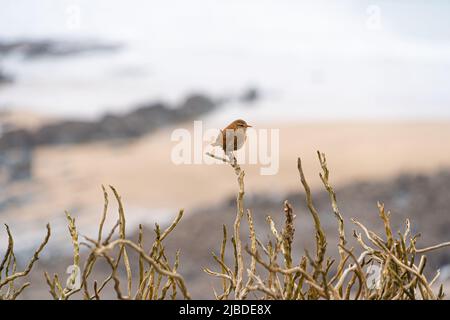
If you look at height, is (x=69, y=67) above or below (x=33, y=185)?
above

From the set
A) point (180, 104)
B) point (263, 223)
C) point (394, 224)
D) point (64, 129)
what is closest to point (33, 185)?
point (64, 129)

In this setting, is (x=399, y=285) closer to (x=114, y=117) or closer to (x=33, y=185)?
(x=33, y=185)

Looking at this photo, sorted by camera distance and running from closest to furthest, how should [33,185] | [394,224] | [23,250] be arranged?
[23,250]
[33,185]
[394,224]

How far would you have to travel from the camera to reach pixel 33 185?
2139 millimetres

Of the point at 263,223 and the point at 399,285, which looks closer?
the point at 399,285

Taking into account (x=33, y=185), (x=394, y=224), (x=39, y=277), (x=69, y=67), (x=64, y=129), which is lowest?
(x=39, y=277)
